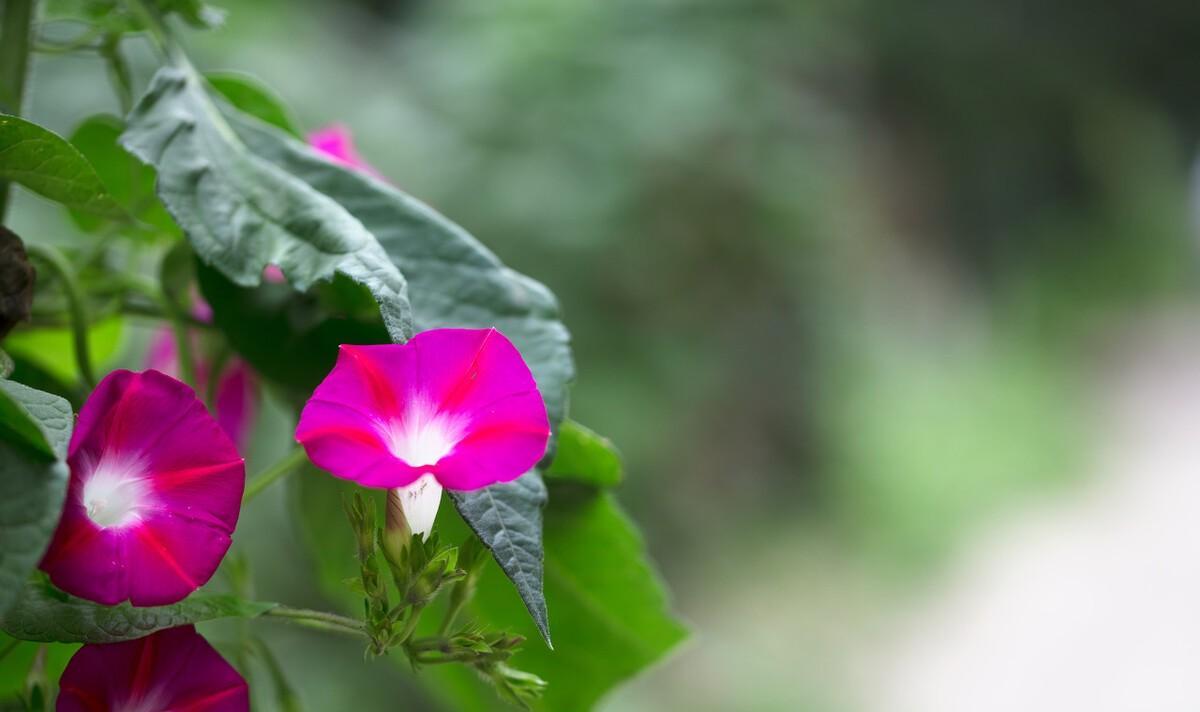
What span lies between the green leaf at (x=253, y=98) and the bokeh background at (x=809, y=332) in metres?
0.98

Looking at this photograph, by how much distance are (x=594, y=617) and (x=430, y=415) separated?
144 mm

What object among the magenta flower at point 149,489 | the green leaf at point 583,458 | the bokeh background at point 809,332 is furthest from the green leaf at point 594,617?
the bokeh background at point 809,332

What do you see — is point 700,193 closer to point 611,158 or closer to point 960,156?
point 611,158

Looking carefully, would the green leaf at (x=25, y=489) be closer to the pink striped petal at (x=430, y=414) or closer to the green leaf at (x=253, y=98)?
the pink striped petal at (x=430, y=414)

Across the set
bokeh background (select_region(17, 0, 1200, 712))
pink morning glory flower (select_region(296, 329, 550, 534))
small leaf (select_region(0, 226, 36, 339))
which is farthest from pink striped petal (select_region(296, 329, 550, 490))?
bokeh background (select_region(17, 0, 1200, 712))

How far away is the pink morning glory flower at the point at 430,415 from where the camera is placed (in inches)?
8.1

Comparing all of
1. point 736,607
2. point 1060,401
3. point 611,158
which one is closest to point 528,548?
point 611,158

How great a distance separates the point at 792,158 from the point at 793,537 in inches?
35.8

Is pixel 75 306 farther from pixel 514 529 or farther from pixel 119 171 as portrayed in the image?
pixel 514 529

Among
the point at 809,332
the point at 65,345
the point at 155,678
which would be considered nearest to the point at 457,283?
the point at 155,678

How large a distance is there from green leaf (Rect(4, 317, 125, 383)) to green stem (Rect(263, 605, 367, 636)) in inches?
7.0

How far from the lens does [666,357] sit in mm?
2168

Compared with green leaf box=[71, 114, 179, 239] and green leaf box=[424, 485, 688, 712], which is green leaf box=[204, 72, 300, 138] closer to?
green leaf box=[71, 114, 179, 239]

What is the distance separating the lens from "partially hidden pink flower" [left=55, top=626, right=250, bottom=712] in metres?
0.22
